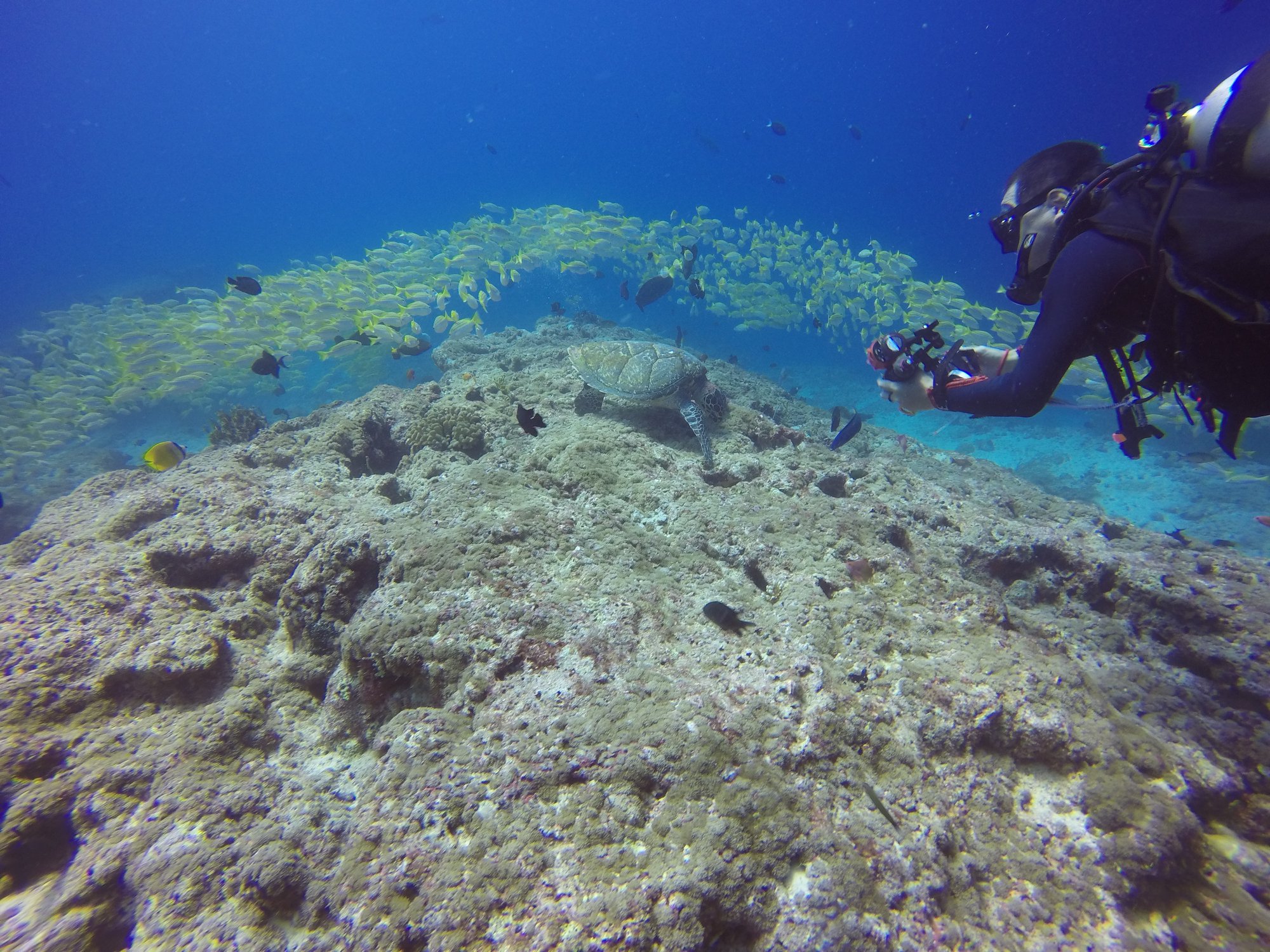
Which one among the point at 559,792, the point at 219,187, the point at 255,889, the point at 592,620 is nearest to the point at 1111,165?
the point at 592,620

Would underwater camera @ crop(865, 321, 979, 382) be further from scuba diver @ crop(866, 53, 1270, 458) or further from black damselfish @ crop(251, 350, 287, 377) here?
black damselfish @ crop(251, 350, 287, 377)

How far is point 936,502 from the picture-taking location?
4895mm

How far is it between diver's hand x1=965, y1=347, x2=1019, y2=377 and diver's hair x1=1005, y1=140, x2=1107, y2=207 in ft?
3.07

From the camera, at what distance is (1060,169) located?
111 inches

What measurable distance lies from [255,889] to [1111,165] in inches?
215

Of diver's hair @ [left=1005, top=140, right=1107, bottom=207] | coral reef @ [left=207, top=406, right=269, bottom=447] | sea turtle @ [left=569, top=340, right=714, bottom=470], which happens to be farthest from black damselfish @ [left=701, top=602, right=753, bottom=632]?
coral reef @ [left=207, top=406, right=269, bottom=447]

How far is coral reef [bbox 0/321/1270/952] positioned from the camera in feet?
6.38

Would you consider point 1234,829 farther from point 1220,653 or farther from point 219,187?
point 219,187

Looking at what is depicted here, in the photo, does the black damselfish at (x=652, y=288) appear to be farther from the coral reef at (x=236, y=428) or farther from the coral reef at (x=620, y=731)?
the coral reef at (x=620, y=731)

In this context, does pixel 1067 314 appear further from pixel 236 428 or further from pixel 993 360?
pixel 236 428

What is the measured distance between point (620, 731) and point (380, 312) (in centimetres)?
1511

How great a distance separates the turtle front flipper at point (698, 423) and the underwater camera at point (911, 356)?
1980mm

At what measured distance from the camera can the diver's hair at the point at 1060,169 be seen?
110 inches

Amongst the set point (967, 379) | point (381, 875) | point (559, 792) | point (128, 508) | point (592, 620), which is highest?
point (967, 379)
